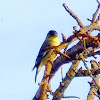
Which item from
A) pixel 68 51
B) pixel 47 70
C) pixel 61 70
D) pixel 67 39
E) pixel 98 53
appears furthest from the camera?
pixel 61 70

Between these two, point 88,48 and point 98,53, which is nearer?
point 98,53

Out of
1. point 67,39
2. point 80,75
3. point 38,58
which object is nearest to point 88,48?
point 80,75

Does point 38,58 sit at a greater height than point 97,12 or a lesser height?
greater

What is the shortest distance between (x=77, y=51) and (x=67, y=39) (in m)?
0.70

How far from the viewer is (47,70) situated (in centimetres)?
211

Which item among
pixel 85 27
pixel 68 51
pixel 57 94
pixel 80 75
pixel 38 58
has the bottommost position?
pixel 57 94

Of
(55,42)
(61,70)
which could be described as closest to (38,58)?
(55,42)

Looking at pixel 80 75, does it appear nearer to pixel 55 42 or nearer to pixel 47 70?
pixel 47 70

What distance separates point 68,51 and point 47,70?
940 mm

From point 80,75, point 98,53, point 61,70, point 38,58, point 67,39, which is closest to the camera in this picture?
point 67,39

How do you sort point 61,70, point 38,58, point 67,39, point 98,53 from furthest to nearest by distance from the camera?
point 38,58 → point 61,70 → point 98,53 → point 67,39

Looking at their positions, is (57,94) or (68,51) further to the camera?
(68,51)

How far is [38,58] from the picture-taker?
12.2 m

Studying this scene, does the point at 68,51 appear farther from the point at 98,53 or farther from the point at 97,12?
the point at 97,12
